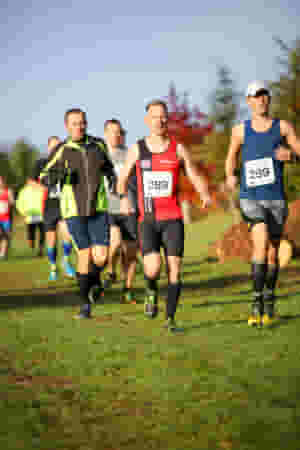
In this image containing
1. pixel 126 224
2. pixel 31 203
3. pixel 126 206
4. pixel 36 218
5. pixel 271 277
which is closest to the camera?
pixel 271 277

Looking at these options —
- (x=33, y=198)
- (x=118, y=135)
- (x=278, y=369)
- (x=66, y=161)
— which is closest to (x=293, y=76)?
(x=33, y=198)

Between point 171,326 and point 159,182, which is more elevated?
point 159,182

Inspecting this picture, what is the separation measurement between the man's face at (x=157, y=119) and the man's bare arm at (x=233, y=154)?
74 centimetres

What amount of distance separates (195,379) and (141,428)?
0.95 m

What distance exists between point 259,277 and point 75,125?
2.62 m

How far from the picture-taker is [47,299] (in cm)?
841

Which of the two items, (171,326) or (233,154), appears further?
(233,154)

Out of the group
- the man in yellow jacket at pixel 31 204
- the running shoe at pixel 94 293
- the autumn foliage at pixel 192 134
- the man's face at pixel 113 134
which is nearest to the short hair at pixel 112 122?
the man's face at pixel 113 134

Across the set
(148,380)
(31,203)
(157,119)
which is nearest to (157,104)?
(157,119)

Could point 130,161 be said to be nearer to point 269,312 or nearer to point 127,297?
point 269,312

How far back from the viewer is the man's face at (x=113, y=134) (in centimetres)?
823

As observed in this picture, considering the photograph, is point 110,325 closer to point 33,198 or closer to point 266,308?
point 266,308

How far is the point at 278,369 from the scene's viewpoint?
4.19 metres

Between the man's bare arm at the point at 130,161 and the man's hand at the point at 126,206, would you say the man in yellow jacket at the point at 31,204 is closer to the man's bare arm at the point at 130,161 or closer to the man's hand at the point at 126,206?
the man's hand at the point at 126,206
